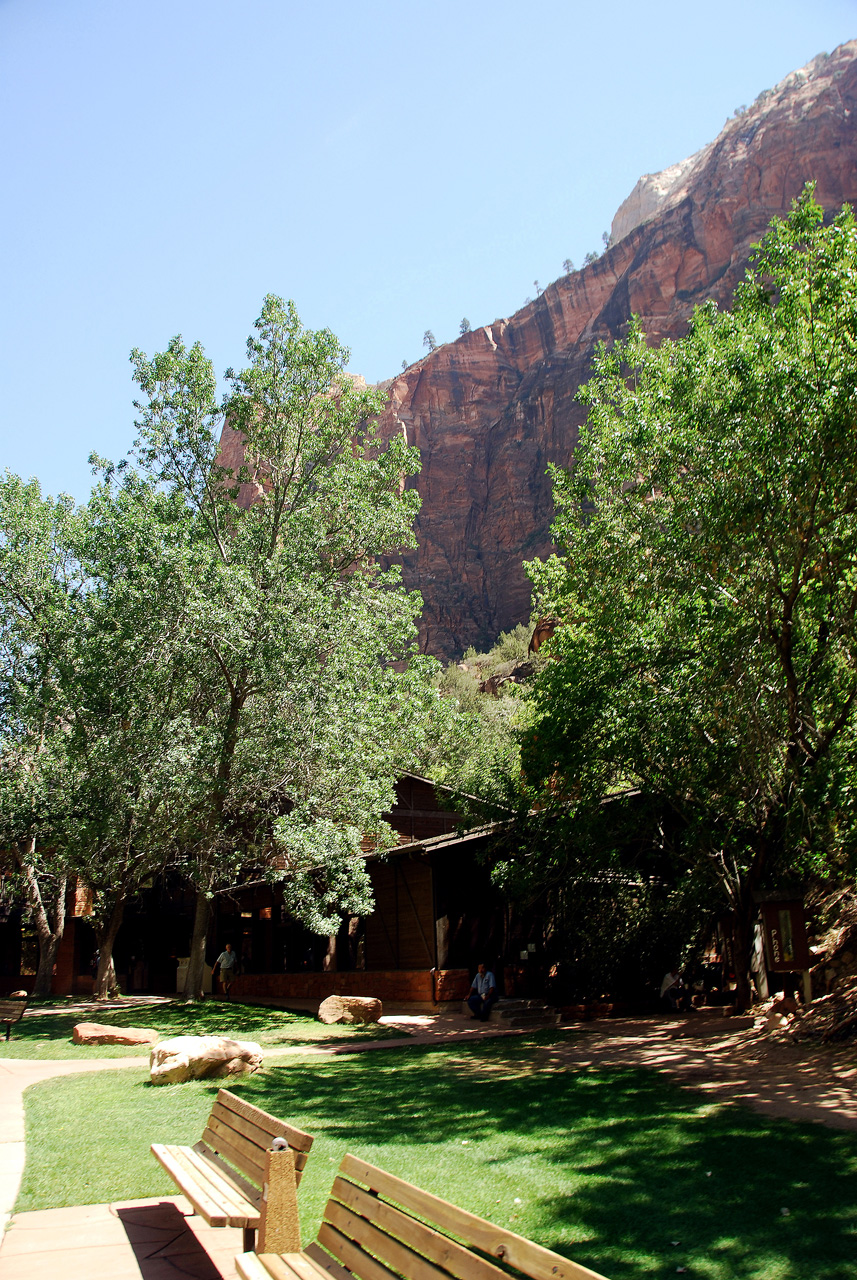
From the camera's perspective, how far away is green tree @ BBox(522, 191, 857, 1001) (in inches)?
407

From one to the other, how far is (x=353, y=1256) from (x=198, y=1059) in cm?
761

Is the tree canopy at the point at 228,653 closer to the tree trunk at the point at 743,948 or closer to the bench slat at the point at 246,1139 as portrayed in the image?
the tree trunk at the point at 743,948

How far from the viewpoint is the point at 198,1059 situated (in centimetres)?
1005

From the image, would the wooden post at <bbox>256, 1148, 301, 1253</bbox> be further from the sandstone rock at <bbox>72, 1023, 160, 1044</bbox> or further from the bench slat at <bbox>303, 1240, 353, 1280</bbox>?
the sandstone rock at <bbox>72, 1023, 160, 1044</bbox>

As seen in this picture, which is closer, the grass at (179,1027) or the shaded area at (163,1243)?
the shaded area at (163,1243)

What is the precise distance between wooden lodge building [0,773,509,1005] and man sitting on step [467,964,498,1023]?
1.59m

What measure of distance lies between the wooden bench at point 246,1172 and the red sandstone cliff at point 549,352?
7885cm

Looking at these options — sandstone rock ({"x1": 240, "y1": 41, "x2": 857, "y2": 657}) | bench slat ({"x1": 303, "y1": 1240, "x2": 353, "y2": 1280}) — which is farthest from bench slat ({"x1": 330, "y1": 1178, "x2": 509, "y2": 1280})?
sandstone rock ({"x1": 240, "y1": 41, "x2": 857, "y2": 657})

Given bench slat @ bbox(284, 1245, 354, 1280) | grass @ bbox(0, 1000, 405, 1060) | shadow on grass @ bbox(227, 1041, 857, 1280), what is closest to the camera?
bench slat @ bbox(284, 1245, 354, 1280)

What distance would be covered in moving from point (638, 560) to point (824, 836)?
4.90m

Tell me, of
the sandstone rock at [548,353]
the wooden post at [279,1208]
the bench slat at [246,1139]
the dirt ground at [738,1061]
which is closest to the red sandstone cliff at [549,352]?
the sandstone rock at [548,353]

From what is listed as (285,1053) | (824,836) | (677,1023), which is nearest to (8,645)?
(285,1053)

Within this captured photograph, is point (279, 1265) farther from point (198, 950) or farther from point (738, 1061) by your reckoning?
point (198, 950)

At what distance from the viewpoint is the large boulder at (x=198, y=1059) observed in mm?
9820
